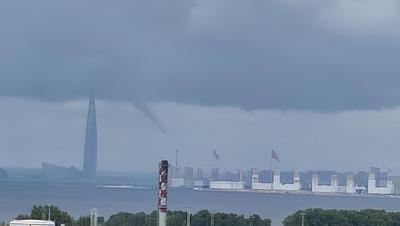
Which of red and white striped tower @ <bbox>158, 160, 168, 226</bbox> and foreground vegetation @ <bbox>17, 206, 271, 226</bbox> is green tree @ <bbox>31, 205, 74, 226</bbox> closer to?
foreground vegetation @ <bbox>17, 206, 271, 226</bbox>

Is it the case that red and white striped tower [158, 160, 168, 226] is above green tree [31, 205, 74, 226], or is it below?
above

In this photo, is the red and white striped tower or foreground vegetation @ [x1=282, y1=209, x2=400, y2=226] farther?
foreground vegetation @ [x1=282, y1=209, x2=400, y2=226]

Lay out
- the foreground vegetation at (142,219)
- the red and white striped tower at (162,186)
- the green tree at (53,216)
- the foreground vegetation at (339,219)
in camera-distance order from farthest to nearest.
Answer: the foreground vegetation at (339,219) < the foreground vegetation at (142,219) < the green tree at (53,216) < the red and white striped tower at (162,186)

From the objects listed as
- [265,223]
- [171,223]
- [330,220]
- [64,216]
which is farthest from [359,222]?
[64,216]

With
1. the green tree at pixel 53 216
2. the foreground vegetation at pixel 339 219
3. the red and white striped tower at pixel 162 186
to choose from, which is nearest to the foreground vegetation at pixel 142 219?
the green tree at pixel 53 216

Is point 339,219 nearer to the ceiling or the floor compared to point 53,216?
nearer to the floor

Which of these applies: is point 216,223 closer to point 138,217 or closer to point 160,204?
point 138,217

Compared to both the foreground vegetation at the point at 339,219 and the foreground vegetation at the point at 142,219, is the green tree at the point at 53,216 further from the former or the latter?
the foreground vegetation at the point at 339,219

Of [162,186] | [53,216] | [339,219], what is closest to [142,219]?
[53,216]

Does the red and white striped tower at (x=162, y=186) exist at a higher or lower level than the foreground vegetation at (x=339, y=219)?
higher

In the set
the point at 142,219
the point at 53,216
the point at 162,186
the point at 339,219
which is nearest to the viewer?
the point at 162,186

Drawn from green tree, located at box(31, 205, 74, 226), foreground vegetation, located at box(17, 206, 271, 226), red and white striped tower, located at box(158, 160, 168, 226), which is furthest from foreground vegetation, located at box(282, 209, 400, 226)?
red and white striped tower, located at box(158, 160, 168, 226)

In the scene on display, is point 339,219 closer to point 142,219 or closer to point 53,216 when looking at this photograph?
point 142,219
